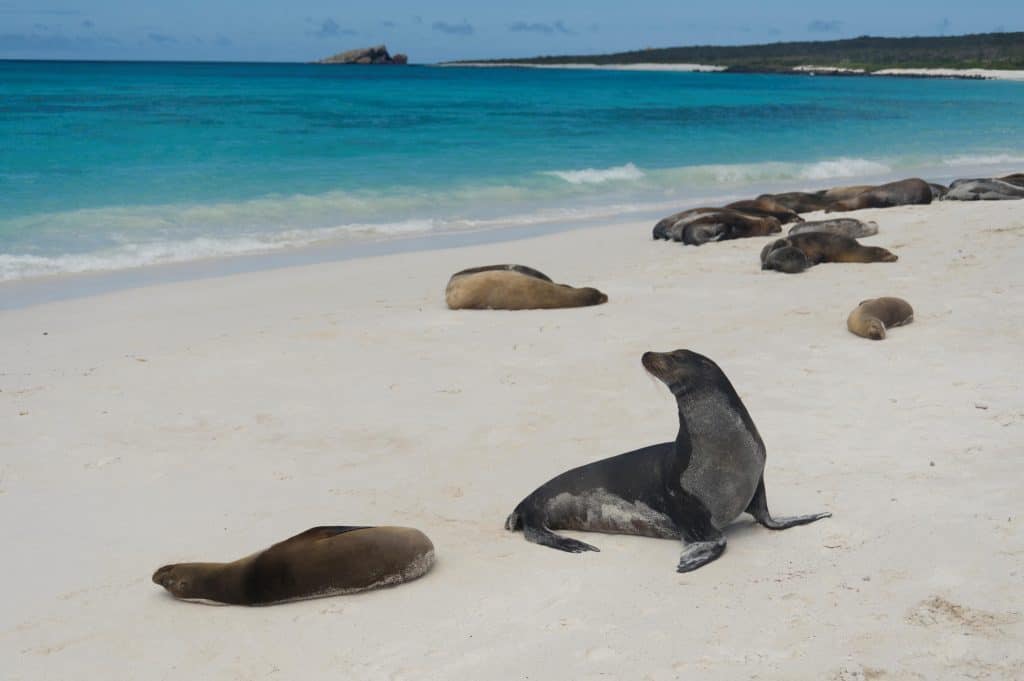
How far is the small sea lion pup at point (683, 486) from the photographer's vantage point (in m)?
4.51

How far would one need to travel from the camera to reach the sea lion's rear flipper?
180 inches

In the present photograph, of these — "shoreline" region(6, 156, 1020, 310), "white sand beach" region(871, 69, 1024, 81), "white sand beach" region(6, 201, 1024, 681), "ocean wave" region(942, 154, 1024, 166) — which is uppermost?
"white sand beach" region(871, 69, 1024, 81)

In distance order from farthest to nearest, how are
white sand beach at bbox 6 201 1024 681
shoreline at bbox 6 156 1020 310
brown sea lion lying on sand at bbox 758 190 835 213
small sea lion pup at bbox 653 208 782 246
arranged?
1. brown sea lion lying on sand at bbox 758 190 835 213
2. small sea lion pup at bbox 653 208 782 246
3. shoreline at bbox 6 156 1020 310
4. white sand beach at bbox 6 201 1024 681

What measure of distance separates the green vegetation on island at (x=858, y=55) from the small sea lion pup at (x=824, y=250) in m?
93.7

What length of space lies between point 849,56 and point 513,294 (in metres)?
139

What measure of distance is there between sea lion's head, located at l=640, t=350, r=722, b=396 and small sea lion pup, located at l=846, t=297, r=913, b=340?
352cm

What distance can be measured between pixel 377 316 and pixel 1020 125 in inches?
1386

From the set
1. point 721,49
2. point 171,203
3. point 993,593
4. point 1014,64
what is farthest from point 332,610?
point 721,49

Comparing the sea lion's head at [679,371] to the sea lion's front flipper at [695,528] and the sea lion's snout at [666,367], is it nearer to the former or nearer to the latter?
the sea lion's snout at [666,367]

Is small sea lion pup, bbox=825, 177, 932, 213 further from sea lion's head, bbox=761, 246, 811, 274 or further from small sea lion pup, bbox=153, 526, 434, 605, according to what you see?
small sea lion pup, bbox=153, 526, 434, 605

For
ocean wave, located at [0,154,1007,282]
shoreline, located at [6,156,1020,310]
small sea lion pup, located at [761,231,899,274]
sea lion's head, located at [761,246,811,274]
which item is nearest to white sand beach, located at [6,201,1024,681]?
sea lion's head, located at [761,246,811,274]

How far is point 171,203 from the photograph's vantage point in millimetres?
17750

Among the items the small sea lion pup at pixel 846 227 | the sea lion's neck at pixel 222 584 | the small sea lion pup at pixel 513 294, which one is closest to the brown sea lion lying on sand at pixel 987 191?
the small sea lion pup at pixel 846 227

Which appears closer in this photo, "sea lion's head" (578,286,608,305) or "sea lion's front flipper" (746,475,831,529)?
"sea lion's front flipper" (746,475,831,529)
